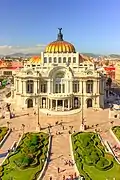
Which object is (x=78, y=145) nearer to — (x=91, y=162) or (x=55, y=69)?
(x=91, y=162)

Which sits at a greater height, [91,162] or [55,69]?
[55,69]

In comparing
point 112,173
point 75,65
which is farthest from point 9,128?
point 75,65

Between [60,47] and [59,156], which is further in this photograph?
[60,47]

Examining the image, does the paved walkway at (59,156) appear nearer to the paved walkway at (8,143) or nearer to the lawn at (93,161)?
the lawn at (93,161)

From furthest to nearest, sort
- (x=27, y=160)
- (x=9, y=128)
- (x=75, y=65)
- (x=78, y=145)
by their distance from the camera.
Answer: (x=75, y=65), (x=9, y=128), (x=78, y=145), (x=27, y=160)

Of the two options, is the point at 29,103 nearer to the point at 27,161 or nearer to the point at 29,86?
the point at 29,86

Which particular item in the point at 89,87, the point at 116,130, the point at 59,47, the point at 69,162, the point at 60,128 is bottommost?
the point at 69,162

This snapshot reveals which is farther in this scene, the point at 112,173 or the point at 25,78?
the point at 25,78

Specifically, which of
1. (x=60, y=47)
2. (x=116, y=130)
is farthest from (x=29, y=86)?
(x=116, y=130)
